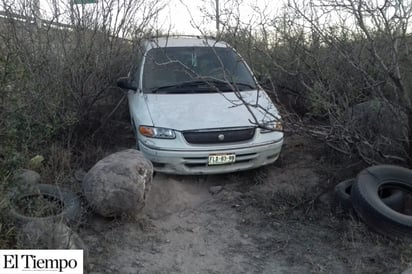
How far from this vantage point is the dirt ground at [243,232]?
11.8 ft

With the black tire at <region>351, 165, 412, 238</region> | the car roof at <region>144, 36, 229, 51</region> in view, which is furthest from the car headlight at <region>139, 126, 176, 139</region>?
the black tire at <region>351, 165, 412, 238</region>

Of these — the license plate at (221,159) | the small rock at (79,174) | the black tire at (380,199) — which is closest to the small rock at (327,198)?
the black tire at (380,199)

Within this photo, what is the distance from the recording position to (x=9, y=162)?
346cm

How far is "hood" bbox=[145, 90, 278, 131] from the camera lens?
503 centimetres

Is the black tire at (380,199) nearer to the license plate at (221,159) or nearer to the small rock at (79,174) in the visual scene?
the license plate at (221,159)

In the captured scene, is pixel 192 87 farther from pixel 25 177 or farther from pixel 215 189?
pixel 25 177

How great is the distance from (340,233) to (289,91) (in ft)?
10.2

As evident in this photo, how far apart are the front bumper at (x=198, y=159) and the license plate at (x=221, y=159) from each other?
38mm

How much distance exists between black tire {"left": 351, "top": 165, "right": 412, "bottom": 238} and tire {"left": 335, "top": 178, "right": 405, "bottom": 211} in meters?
0.09

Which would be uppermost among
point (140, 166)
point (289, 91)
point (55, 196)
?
point (289, 91)

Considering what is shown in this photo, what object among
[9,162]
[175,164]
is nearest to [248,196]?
[175,164]

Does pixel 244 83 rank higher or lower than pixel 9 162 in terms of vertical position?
higher

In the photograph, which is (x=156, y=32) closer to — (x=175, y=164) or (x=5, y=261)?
(x=175, y=164)

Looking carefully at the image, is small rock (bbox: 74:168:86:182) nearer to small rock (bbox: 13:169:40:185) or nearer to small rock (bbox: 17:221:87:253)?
small rock (bbox: 13:169:40:185)
